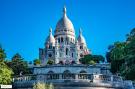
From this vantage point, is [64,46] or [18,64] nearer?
[18,64]

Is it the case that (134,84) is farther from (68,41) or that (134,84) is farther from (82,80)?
Result: (68,41)

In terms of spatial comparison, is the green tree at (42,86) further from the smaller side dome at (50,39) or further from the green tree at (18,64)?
the smaller side dome at (50,39)

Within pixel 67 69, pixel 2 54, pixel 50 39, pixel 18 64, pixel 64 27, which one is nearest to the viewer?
pixel 2 54

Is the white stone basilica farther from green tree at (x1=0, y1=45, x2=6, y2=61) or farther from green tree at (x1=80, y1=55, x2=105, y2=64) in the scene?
green tree at (x1=0, y1=45, x2=6, y2=61)

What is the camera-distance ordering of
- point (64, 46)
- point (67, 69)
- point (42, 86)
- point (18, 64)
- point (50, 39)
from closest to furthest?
point (42, 86), point (18, 64), point (67, 69), point (50, 39), point (64, 46)

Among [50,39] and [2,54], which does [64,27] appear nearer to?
[50,39]

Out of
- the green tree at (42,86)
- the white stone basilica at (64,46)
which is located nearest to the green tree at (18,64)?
the green tree at (42,86)

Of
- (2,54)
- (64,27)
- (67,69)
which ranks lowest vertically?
(2,54)

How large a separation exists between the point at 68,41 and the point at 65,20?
7816 mm

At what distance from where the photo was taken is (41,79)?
4462 centimetres

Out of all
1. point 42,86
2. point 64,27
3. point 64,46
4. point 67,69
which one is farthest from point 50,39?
point 42,86

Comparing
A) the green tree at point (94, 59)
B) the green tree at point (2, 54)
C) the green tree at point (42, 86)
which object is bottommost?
the green tree at point (42, 86)

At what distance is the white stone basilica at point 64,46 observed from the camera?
422ft

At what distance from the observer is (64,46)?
132750 millimetres
